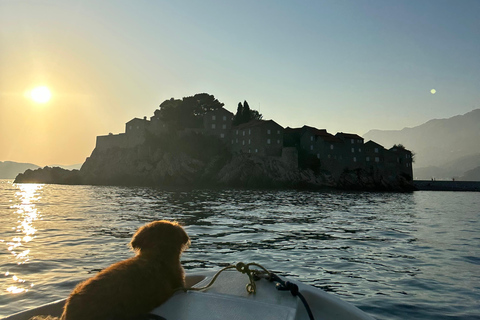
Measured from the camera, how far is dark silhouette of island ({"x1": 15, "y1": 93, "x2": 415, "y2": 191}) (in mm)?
76688

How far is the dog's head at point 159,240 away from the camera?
379 centimetres

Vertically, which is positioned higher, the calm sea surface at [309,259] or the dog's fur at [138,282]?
the dog's fur at [138,282]

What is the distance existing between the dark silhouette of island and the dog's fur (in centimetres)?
7122

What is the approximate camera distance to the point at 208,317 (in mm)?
2846

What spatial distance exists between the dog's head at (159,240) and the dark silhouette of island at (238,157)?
71.1 metres

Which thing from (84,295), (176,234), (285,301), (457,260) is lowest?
(457,260)

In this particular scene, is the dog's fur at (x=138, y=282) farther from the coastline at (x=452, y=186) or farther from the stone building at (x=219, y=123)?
the coastline at (x=452, y=186)

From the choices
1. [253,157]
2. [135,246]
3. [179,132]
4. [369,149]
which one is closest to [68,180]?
[179,132]

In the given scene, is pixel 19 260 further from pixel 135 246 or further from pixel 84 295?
pixel 84 295

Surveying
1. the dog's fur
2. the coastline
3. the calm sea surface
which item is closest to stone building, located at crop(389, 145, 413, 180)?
the coastline

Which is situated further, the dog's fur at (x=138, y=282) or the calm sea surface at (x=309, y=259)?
the calm sea surface at (x=309, y=259)

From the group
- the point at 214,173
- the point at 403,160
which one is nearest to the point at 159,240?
the point at 214,173

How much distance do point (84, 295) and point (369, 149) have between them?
283ft

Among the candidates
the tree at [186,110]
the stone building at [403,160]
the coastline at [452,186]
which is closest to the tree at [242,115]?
the tree at [186,110]
